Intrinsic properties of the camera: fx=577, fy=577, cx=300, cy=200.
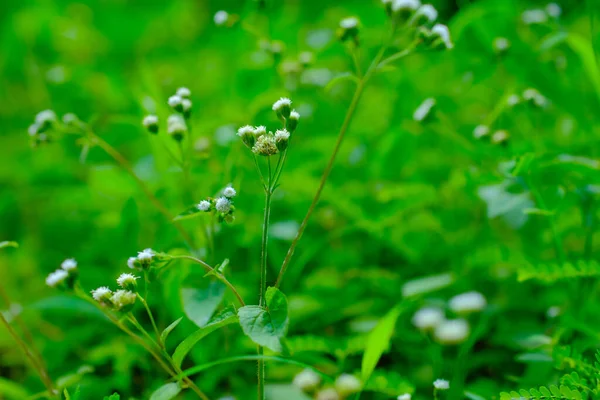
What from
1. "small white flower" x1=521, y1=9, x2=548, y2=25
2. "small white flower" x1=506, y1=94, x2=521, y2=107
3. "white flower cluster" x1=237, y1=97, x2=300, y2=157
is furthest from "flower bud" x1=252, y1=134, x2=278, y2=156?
"small white flower" x1=521, y1=9, x2=548, y2=25

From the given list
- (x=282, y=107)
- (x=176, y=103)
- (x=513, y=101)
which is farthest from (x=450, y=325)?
(x=513, y=101)

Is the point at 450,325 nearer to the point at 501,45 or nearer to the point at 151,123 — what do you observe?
the point at 151,123

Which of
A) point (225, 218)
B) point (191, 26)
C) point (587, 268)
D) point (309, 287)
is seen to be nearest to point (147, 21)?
point (191, 26)

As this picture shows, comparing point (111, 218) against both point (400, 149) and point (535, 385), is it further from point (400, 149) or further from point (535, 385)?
point (535, 385)

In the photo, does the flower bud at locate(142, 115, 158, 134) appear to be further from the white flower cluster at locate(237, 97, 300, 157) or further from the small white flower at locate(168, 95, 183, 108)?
the white flower cluster at locate(237, 97, 300, 157)

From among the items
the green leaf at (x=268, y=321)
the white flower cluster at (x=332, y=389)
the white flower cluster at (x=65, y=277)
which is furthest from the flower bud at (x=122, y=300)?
the white flower cluster at (x=332, y=389)

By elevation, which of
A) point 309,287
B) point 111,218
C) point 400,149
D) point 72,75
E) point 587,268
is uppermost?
point 72,75
